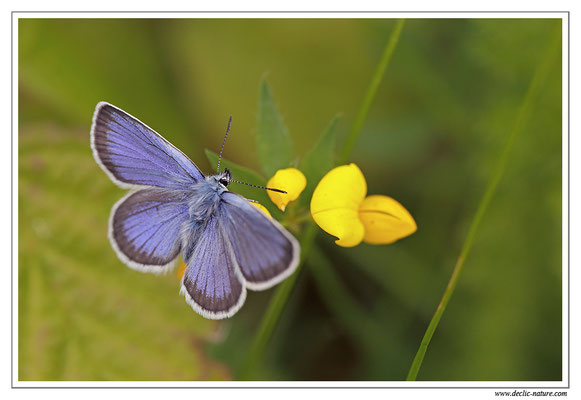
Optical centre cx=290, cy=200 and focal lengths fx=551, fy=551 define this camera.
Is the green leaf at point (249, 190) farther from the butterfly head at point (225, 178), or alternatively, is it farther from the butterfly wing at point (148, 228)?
the butterfly wing at point (148, 228)

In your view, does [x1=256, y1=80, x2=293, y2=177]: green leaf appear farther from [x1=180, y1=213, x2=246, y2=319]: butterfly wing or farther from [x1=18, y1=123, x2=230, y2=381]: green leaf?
[x1=18, y1=123, x2=230, y2=381]: green leaf

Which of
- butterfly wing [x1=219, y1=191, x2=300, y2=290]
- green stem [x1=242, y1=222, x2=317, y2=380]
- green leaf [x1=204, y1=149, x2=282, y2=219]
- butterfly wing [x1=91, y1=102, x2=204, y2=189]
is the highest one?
butterfly wing [x1=91, y1=102, x2=204, y2=189]

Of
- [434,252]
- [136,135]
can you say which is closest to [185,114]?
[136,135]

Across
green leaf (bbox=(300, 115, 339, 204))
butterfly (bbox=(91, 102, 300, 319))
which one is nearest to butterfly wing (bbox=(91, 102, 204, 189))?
butterfly (bbox=(91, 102, 300, 319))

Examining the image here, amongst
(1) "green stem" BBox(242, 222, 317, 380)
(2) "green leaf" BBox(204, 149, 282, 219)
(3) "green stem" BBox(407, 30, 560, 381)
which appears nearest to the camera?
(2) "green leaf" BBox(204, 149, 282, 219)

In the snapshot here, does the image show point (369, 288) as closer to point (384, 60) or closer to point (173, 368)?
point (173, 368)

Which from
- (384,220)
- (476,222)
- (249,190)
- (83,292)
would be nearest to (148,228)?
(249,190)
